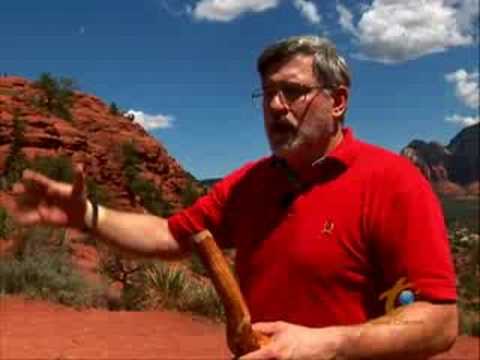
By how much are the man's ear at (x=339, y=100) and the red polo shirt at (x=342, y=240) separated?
3.8 inches

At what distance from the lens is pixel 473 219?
7119 centimetres

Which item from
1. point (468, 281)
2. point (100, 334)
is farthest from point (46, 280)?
point (468, 281)

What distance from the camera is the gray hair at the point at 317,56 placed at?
273cm

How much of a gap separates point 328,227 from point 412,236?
0.29 m

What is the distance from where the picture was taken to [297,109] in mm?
2721

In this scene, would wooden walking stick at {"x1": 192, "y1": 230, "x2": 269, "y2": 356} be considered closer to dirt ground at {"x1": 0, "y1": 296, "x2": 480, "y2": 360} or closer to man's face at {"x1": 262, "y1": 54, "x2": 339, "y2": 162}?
man's face at {"x1": 262, "y1": 54, "x2": 339, "y2": 162}

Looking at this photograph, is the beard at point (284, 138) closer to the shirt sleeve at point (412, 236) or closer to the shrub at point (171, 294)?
the shirt sleeve at point (412, 236)

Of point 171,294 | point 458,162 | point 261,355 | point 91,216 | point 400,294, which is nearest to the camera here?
point 261,355

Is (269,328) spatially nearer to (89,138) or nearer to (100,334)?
(100,334)

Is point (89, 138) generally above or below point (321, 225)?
above

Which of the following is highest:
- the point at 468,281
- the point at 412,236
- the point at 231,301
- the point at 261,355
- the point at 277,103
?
the point at 277,103

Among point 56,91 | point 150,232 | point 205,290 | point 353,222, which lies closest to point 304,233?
point 353,222

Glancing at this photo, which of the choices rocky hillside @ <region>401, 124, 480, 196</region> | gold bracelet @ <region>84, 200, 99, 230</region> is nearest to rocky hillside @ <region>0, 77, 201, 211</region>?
gold bracelet @ <region>84, 200, 99, 230</region>

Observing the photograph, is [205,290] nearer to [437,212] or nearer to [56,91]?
[437,212]
